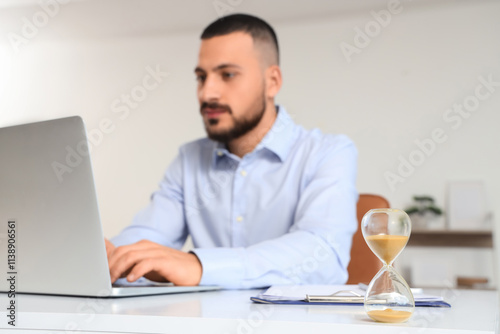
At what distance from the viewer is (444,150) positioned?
433cm

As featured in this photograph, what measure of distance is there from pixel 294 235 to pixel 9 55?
17.6 ft

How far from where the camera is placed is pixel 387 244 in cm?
60

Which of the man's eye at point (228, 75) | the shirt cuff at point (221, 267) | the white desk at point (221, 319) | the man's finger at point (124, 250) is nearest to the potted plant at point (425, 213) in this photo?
the man's eye at point (228, 75)

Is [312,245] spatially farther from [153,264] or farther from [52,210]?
[52,210]

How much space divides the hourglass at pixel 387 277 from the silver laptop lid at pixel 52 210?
358 millimetres

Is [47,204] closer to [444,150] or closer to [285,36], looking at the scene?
[444,150]

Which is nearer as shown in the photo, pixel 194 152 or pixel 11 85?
pixel 194 152

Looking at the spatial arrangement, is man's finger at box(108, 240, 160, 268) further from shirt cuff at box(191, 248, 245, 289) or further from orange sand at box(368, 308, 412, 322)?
orange sand at box(368, 308, 412, 322)

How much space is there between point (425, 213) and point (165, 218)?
3.22m

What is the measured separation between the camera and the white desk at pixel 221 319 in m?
0.54

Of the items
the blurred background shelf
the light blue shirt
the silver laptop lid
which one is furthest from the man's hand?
the blurred background shelf

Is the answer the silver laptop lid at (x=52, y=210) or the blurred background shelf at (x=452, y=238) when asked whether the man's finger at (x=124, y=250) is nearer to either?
the silver laptop lid at (x=52, y=210)

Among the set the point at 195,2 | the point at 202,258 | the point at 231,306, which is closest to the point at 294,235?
the point at 202,258

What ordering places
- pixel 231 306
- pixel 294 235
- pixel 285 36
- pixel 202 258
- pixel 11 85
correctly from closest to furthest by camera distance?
pixel 231 306 < pixel 202 258 < pixel 294 235 < pixel 285 36 < pixel 11 85
